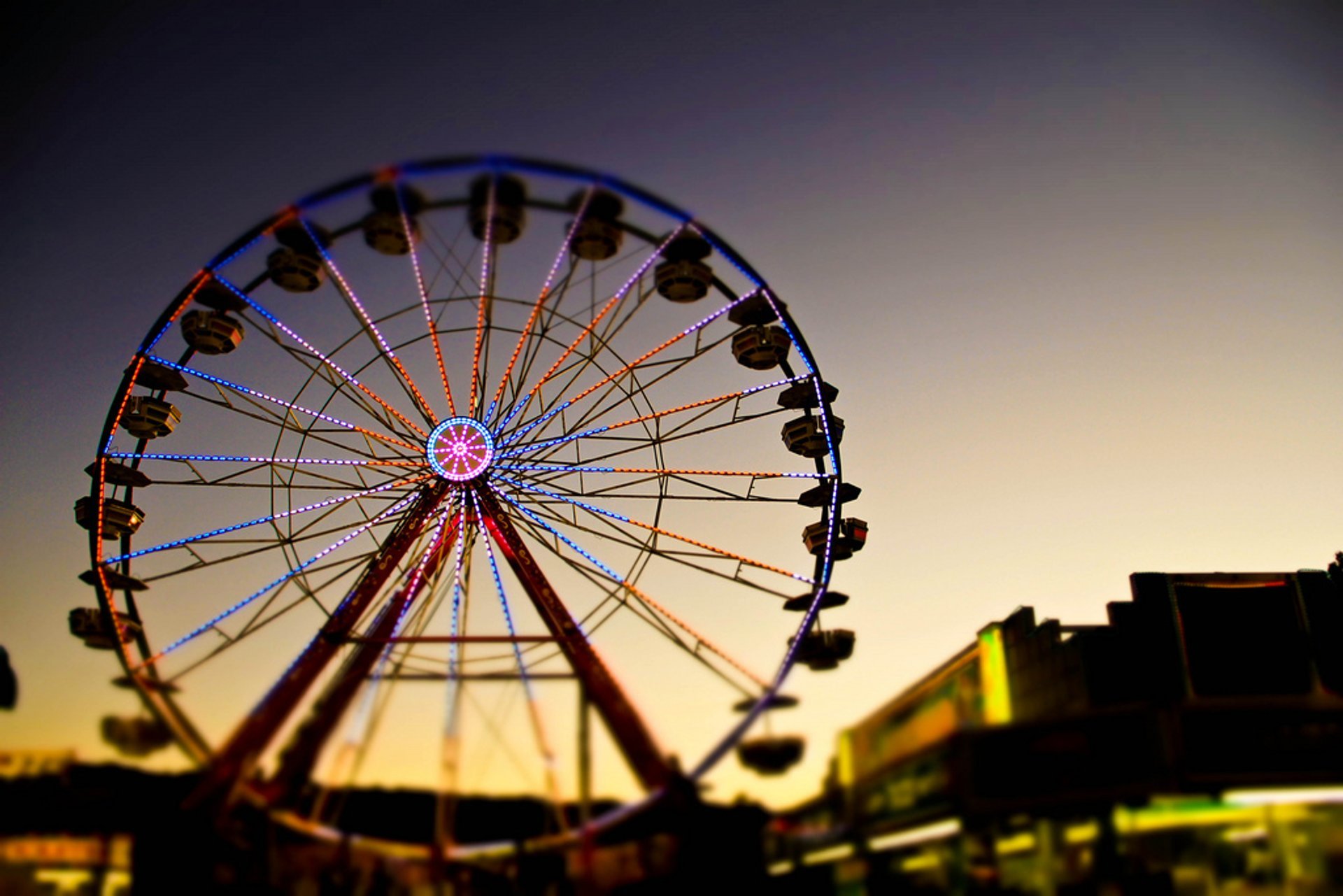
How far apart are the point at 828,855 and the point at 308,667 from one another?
678 cm

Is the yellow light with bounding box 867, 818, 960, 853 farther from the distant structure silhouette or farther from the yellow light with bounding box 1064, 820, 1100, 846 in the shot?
the distant structure silhouette

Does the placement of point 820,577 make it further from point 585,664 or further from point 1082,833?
point 1082,833

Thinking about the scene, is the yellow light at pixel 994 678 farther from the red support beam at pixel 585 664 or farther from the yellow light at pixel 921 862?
the red support beam at pixel 585 664

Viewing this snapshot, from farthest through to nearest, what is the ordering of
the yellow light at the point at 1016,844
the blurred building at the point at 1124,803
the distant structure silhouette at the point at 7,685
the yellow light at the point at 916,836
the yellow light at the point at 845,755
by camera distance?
1. the yellow light at the point at 845,755
2. the distant structure silhouette at the point at 7,685
3. the yellow light at the point at 916,836
4. the yellow light at the point at 1016,844
5. the blurred building at the point at 1124,803

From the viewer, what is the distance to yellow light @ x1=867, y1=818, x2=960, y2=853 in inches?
364

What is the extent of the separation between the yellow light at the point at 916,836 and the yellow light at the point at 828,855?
0.91 metres

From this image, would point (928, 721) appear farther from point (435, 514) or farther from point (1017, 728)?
point (435, 514)

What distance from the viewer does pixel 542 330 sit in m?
15.3

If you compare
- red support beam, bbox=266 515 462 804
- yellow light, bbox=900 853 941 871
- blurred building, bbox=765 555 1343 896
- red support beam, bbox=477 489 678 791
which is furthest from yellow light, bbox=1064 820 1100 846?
red support beam, bbox=266 515 462 804

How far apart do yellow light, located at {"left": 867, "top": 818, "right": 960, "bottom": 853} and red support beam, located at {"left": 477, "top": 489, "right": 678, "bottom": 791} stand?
2.34 meters

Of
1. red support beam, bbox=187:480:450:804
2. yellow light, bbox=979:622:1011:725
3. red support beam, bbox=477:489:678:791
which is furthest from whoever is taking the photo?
yellow light, bbox=979:622:1011:725

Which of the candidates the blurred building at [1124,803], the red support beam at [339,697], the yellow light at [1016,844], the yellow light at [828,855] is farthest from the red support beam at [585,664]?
the yellow light at [1016,844]

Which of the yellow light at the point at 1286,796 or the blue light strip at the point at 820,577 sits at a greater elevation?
the blue light strip at the point at 820,577

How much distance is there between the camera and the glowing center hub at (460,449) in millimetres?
14477
